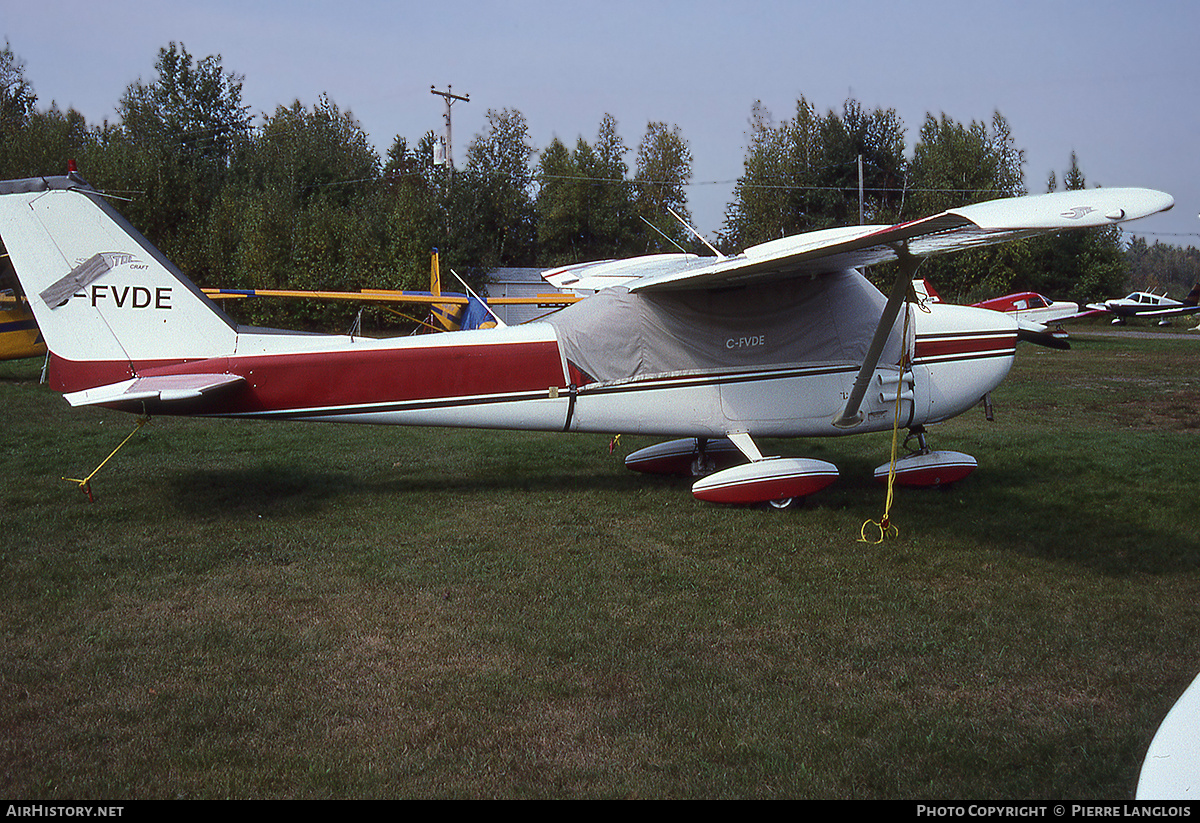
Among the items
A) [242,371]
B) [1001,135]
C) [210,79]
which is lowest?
[242,371]

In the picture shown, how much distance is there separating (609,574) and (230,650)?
7.68 ft

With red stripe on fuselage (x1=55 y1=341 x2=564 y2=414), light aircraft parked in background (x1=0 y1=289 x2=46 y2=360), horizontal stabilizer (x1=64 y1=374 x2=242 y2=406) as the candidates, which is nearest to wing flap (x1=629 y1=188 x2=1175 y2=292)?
red stripe on fuselage (x1=55 y1=341 x2=564 y2=414)

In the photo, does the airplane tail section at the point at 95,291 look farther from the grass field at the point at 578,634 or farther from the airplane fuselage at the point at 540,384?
the grass field at the point at 578,634

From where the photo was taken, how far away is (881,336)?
6473 mm

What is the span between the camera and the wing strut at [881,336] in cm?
598

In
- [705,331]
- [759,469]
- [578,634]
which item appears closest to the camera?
[578,634]

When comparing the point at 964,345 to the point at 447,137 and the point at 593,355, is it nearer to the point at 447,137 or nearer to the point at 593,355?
the point at 593,355

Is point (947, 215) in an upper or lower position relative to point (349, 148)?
lower

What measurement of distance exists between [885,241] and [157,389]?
5.28 metres

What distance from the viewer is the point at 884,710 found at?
12.2 feet

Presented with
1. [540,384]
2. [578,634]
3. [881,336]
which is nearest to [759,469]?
[881,336]

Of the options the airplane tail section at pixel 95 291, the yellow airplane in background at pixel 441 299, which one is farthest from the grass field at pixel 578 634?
the yellow airplane in background at pixel 441 299

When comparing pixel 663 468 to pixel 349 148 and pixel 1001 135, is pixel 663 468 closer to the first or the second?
pixel 1001 135
